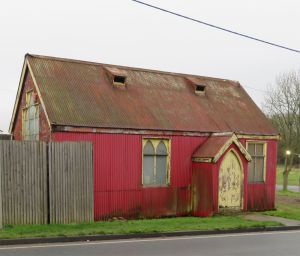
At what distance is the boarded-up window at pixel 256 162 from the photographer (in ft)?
65.9

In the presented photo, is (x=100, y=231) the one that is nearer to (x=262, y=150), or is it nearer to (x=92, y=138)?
(x=92, y=138)

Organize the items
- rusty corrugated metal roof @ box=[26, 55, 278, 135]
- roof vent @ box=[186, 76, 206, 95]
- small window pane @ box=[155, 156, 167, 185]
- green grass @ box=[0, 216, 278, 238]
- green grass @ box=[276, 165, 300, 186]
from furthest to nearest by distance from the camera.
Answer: green grass @ box=[276, 165, 300, 186] → roof vent @ box=[186, 76, 206, 95] → small window pane @ box=[155, 156, 167, 185] → rusty corrugated metal roof @ box=[26, 55, 278, 135] → green grass @ box=[0, 216, 278, 238]

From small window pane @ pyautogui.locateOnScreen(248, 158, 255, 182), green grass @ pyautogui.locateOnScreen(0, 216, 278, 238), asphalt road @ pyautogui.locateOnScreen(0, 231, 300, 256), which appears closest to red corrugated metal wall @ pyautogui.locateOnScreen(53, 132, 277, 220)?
small window pane @ pyautogui.locateOnScreen(248, 158, 255, 182)

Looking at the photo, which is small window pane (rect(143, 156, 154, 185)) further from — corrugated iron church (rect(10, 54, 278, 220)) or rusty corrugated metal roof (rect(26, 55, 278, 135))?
rusty corrugated metal roof (rect(26, 55, 278, 135))

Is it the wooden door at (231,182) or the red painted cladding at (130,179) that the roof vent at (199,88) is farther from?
the wooden door at (231,182)

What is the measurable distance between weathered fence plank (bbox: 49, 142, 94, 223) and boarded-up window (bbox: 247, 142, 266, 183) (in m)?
8.17

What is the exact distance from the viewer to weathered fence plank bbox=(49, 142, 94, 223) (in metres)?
13.9

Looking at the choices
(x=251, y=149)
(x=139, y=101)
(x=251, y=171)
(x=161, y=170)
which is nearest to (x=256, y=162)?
(x=251, y=171)

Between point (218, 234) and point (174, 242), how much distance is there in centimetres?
224

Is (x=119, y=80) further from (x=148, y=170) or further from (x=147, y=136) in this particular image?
(x=148, y=170)

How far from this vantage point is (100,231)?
40.4 ft

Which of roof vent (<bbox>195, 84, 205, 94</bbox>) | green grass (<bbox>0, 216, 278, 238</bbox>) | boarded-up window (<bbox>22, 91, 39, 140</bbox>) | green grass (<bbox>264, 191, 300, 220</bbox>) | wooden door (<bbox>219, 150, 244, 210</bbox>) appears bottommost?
green grass (<bbox>264, 191, 300, 220</bbox>)

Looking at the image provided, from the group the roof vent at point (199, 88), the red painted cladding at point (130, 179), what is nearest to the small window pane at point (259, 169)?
the red painted cladding at point (130, 179)

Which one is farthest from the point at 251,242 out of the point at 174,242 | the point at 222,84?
the point at 222,84
